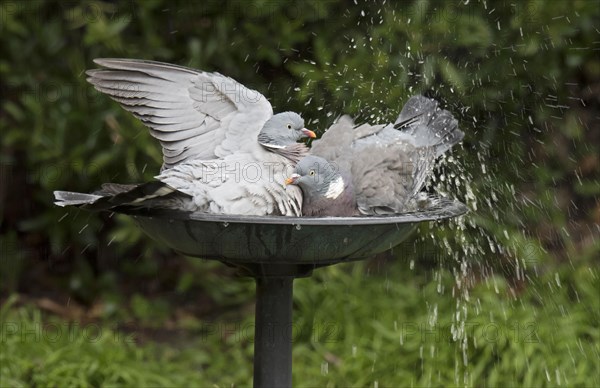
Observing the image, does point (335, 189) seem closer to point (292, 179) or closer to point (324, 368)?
point (292, 179)

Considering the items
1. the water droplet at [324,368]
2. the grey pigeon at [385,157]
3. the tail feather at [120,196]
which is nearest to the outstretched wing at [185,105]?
the grey pigeon at [385,157]

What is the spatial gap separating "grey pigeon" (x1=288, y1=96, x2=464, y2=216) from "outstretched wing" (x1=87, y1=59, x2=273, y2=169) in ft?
0.92

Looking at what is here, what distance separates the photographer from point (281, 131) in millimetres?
2564

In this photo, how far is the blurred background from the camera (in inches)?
155

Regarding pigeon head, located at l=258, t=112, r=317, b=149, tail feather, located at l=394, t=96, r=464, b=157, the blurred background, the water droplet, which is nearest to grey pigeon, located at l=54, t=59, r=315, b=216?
pigeon head, located at l=258, t=112, r=317, b=149

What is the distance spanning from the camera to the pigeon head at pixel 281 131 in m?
2.56

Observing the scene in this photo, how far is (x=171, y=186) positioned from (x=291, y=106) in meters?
2.33

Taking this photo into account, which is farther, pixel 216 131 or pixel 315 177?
pixel 216 131

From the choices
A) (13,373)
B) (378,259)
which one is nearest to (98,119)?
(13,373)

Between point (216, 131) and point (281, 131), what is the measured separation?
271 mm

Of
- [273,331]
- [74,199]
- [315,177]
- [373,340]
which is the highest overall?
[315,177]

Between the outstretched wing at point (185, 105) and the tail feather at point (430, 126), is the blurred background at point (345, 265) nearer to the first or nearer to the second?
the tail feather at point (430, 126)

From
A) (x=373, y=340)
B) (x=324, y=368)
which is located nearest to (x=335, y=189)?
(x=324, y=368)

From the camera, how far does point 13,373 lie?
3654mm
